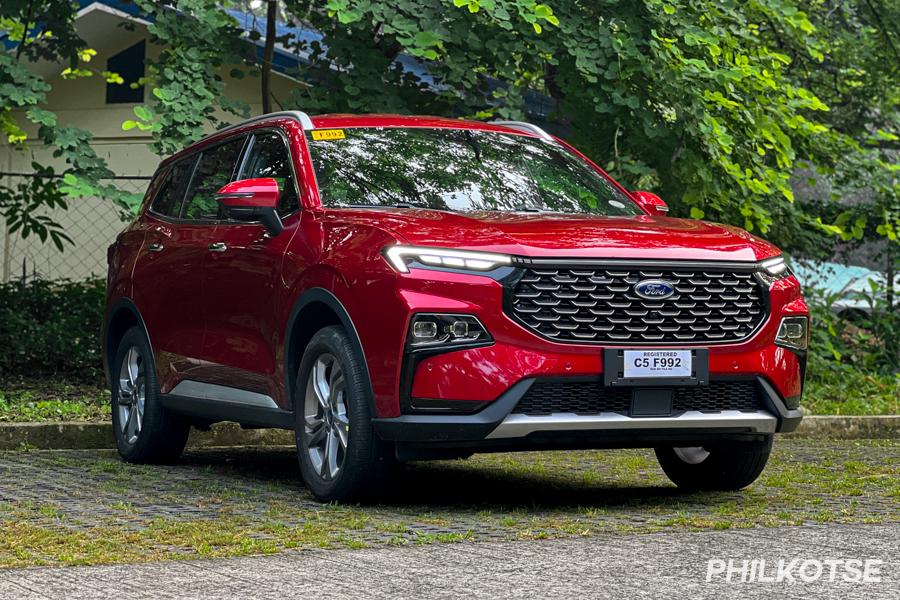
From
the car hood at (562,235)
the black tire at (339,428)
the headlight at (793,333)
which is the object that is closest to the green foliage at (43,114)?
the black tire at (339,428)

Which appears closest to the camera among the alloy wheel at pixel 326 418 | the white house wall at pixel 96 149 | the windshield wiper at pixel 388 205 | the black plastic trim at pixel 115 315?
the alloy wheel at pixel 326 418

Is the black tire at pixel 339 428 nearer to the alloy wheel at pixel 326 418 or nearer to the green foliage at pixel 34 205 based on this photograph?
the alloy wheel at pixel 326 418

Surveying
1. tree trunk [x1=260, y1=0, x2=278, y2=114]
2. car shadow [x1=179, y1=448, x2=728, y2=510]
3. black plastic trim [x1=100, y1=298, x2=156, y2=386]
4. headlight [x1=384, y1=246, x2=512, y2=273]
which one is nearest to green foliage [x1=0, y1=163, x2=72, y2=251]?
tree trunk [x1=260, y1=0, x2=278, y2=114]

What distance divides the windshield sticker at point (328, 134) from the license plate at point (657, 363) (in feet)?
7.18

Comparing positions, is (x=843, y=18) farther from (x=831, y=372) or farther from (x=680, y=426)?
(x=680, y=426)

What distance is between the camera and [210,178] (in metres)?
9.03

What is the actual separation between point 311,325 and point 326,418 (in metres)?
0.49

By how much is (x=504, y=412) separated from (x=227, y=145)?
3.19m

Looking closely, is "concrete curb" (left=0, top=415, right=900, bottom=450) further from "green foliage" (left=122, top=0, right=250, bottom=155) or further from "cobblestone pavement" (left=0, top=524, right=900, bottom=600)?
"cobblestone pavement" (left=0, top=524, right=900, bottom=600)

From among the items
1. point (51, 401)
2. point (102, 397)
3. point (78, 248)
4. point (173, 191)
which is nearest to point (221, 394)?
point (173, 191)

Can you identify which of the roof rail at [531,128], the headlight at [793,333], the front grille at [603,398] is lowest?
the front grille at [603,398]

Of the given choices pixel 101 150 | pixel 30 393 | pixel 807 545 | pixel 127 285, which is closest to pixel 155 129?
pixel 127 285

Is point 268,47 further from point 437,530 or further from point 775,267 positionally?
point 437,530

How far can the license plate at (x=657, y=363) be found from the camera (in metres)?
6.62
